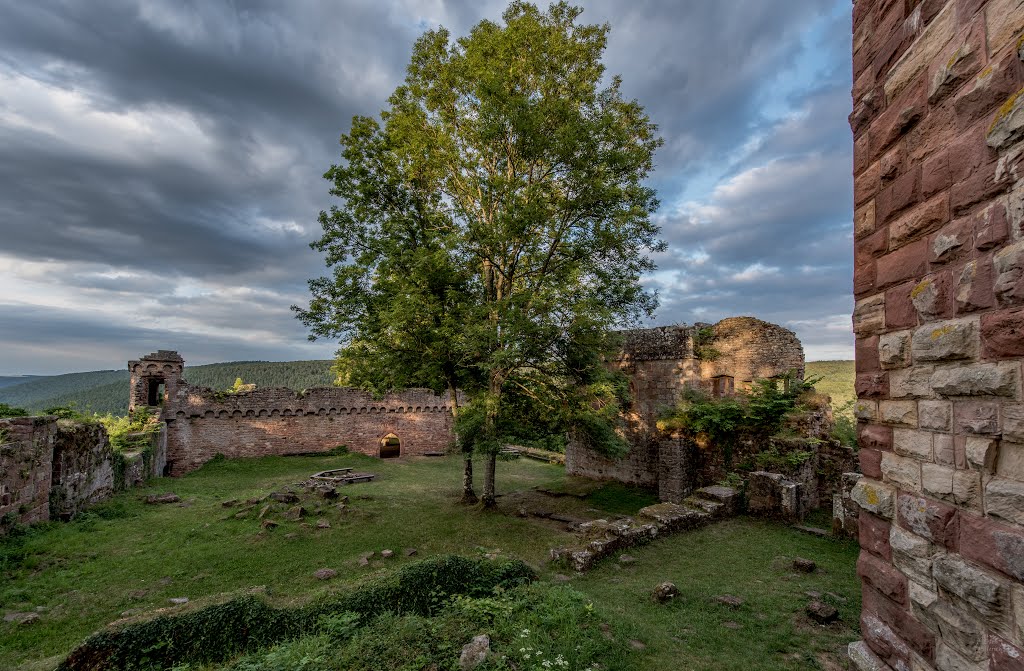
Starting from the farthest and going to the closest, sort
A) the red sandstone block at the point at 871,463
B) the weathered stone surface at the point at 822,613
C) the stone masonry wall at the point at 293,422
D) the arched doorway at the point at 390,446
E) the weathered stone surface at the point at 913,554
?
the arched doorway at the point at 390,446, the stone masonry wall at the point at 293,422, the weathered stone surface at the point at 822,613, the red sandstone block at the point at 871,463, the weathered stone surface at the point at 913,554

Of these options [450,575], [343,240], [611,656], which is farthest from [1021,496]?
[343,240]

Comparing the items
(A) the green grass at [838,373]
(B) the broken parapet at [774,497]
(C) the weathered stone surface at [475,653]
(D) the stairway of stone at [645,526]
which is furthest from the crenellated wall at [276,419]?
(A) the green grass at [838,373]

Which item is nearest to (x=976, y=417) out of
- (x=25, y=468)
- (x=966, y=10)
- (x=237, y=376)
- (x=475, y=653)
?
(x=966, y=10)

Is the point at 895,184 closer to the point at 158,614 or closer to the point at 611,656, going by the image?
the point at 611,656

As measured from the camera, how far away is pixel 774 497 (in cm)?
968

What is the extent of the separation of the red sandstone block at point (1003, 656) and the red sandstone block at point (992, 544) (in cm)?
30

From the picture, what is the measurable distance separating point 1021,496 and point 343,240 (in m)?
13.0

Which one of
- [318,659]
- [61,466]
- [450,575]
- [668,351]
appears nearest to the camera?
[318,659]

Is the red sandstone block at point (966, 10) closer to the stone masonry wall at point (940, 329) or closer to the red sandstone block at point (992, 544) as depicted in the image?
the stone masonry wall at point (940, 329)

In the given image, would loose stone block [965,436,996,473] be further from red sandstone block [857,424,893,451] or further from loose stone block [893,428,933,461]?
red sandstone block [857,424,893,451]

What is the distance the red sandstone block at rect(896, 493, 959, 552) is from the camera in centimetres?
205

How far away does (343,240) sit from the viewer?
12.2 metres

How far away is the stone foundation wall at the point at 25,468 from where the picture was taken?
840 centimetres

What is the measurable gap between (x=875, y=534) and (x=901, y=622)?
46 centimetres
